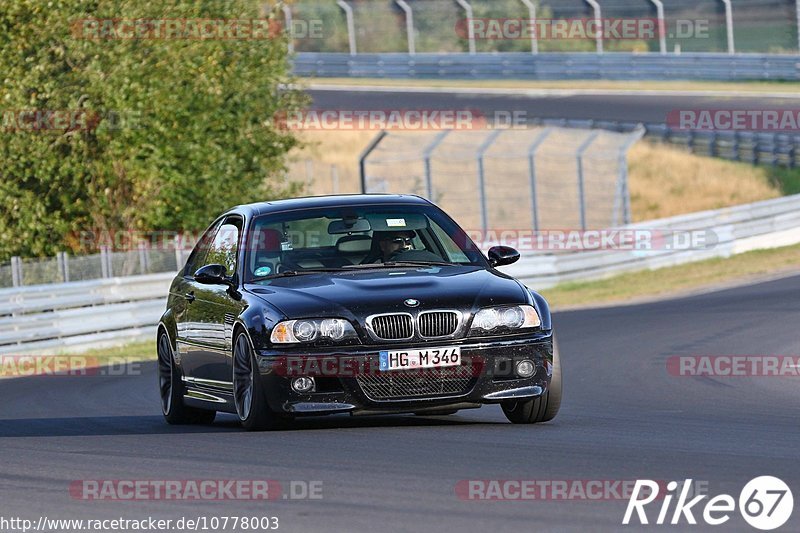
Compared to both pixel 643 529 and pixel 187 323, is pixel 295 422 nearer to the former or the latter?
pixel 187 323

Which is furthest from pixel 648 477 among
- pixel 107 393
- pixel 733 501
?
pixel 107 393

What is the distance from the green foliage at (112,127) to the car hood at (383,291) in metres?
14.6

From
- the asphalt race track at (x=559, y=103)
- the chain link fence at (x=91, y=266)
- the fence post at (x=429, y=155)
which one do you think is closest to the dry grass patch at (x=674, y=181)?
the asphalt race track at (x=559, y=103)

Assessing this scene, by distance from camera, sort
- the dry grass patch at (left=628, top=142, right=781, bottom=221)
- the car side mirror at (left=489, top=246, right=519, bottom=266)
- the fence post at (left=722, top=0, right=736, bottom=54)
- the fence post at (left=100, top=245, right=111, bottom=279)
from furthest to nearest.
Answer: the fence post at (left=722, top=0, right=736, bottom=54), the dry grass patch at (left=628, top=142, right=781, bottom=221), the fence post at (left=100, top=245, right=111, bottom=279), the car side mirror at (left=489, top=246, right=519, bottom=266)

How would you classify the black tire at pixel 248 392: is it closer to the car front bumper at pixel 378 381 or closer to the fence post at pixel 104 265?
the car front bumper at pixel 378 381

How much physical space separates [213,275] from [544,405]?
231 cm

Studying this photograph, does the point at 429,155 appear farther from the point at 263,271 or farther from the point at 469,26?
the point at 469,26

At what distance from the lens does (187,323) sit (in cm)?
1126

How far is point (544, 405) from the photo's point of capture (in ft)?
32.1

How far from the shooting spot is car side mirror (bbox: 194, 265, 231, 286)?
1040cm

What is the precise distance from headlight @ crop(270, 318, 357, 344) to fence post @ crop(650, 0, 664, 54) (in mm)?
35264

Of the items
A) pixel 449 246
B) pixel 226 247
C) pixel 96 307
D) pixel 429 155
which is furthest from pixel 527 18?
pixel 449 246

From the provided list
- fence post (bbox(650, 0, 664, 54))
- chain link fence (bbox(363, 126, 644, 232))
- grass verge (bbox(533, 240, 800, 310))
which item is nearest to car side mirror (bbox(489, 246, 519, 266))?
grass verge (bbox(533, 240, 800, 310))

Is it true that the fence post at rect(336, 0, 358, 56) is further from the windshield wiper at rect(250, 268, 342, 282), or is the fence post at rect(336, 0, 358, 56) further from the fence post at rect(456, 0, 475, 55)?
the windshield wiper at rect(250, 268, 342, 282)
